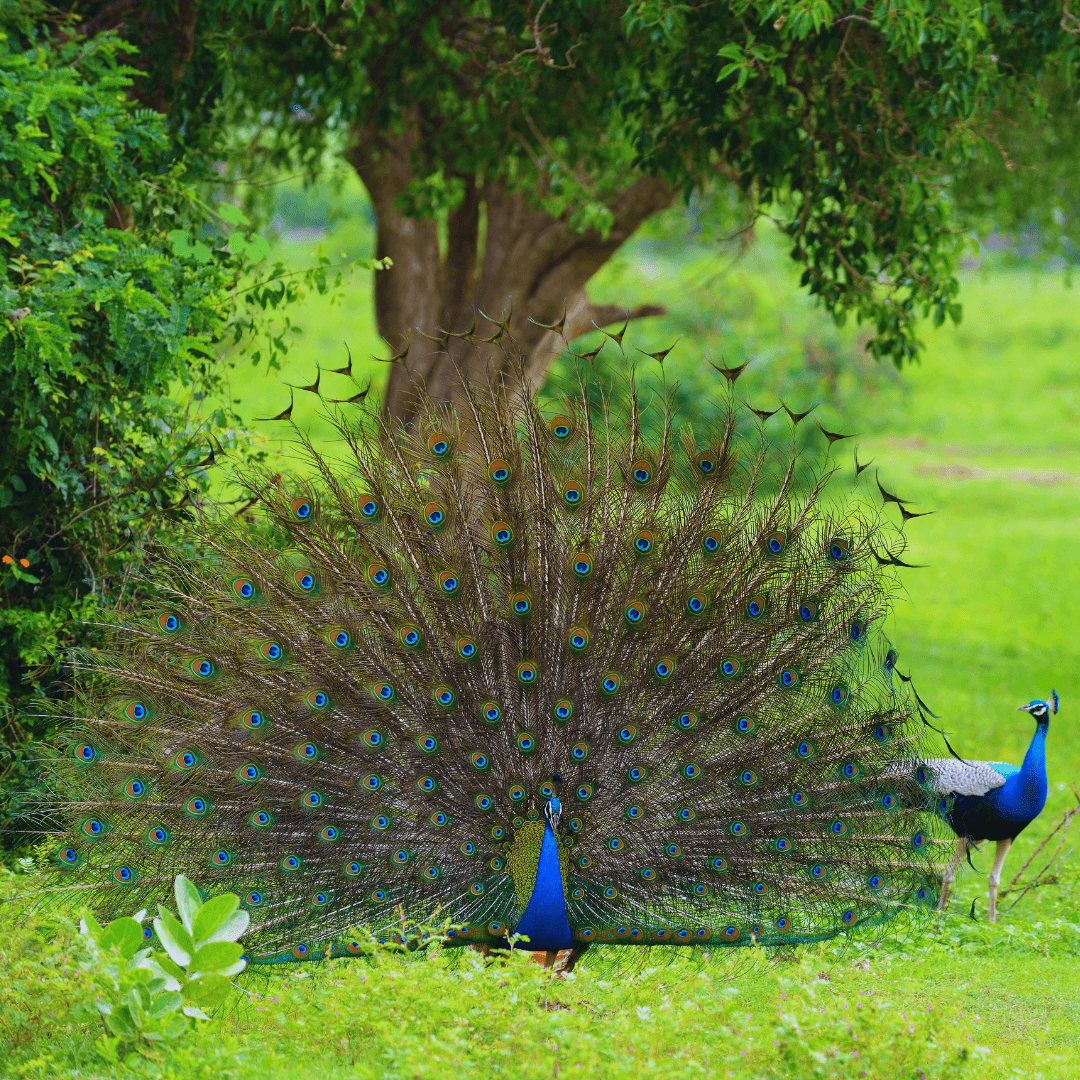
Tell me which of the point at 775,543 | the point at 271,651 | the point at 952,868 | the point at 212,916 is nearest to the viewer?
the point at 212,916

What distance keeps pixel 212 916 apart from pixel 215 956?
0.50ft

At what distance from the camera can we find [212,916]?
14.6 feet

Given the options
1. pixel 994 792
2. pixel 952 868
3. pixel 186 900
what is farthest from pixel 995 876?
Result: pixel 186 900

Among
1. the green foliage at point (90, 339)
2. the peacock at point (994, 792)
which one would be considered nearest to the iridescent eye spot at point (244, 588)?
the green foliage at point (90, 339)

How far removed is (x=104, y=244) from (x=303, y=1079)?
4.14 m

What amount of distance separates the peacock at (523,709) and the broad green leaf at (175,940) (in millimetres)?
740

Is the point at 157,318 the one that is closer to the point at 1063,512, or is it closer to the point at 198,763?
the point at 198,763

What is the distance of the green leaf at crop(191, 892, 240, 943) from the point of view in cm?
443

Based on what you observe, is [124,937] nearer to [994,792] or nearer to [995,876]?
[994,792]

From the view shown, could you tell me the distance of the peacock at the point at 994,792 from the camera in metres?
6.42

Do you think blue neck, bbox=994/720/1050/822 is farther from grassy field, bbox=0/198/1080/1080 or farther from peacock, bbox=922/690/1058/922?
grassy field, bbox=0/198/1080/1080

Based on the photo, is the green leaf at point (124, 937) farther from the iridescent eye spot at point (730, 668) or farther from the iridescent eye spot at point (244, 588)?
the iridescent eye spot at point (730, 668)

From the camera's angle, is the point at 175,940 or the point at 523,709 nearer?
the point at 175,940

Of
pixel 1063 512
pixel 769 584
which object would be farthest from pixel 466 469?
pixel 1063 512
